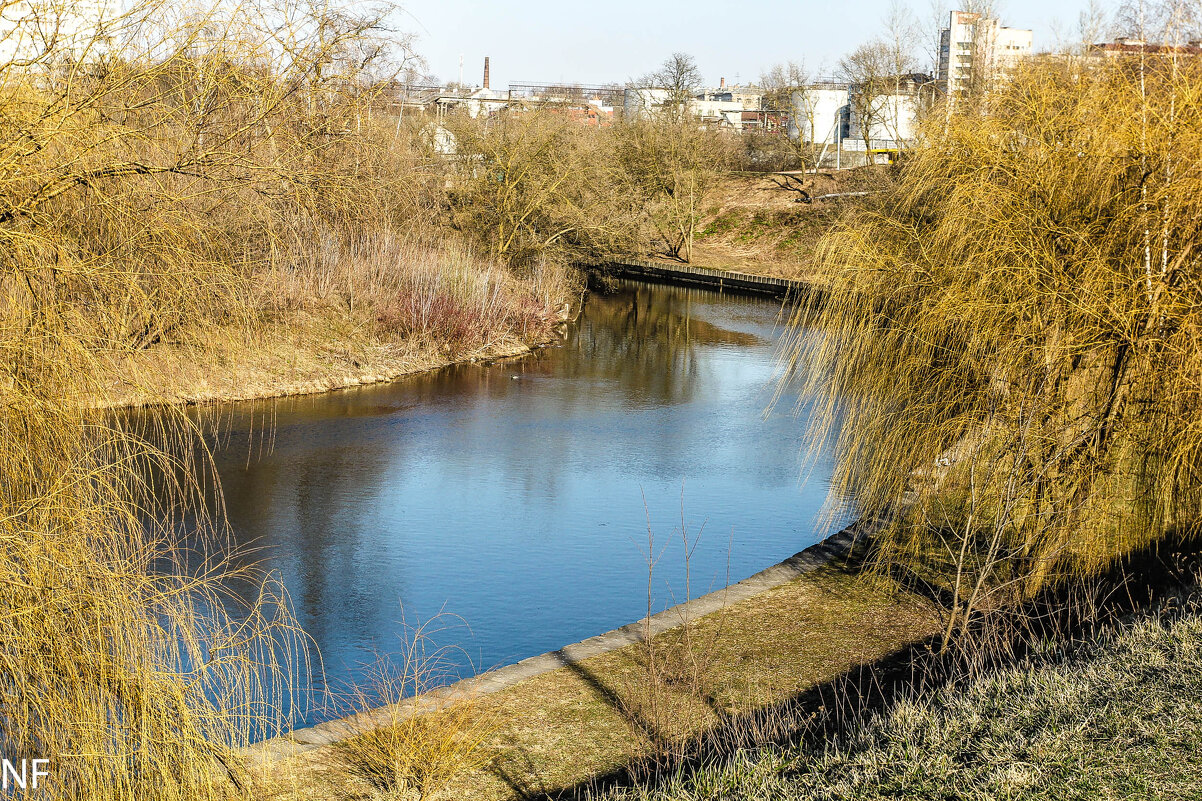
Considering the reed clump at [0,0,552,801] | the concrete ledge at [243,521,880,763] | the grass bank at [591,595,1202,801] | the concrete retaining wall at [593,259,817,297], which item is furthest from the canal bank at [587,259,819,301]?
the reed clump at [0,0,552,801]

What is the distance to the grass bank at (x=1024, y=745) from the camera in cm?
452

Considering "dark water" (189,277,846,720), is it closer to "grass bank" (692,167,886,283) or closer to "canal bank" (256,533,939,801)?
"canal bank" (256,533,939,801)

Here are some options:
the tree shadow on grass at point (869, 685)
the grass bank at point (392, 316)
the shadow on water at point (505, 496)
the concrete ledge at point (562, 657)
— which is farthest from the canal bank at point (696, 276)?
the tree shadow on grass at point (869, 685)

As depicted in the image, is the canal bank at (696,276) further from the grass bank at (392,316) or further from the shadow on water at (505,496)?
the shadow on water at (505,496)

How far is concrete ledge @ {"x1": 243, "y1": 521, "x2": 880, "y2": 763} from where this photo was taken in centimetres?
615

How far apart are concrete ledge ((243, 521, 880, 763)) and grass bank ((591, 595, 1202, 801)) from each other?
120cm

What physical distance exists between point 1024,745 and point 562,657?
3.62 m

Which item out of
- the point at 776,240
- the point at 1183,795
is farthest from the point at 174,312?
the point at 776,240

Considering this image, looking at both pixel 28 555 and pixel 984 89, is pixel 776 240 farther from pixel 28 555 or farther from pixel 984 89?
pixel 28 555

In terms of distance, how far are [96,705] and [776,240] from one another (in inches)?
1790

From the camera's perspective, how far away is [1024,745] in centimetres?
489

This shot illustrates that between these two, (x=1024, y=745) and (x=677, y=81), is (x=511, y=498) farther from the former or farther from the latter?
(x=677, y=81)

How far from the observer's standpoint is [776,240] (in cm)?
4747

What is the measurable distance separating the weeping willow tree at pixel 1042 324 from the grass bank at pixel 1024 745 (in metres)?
1.31
